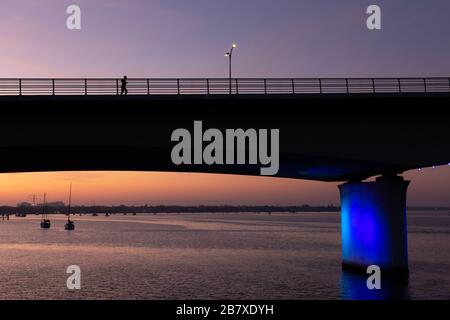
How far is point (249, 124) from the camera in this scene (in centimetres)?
3800

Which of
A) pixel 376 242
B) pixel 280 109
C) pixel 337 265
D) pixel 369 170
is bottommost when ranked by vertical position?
pixel 337 265

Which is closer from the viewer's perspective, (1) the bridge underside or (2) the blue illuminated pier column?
(1) the bridge underside

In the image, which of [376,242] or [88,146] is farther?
[376,242]

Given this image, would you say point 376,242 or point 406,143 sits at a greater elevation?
point 406,143

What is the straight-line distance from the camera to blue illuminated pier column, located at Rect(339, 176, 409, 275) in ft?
145

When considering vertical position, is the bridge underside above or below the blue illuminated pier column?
above

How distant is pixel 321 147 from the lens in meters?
38.6

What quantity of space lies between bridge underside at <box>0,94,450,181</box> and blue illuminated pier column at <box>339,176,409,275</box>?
11.1ft

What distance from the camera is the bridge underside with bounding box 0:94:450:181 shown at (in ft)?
118

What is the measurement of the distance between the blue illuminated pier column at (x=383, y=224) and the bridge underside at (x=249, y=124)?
3391 mm

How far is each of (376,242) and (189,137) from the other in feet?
58.5
